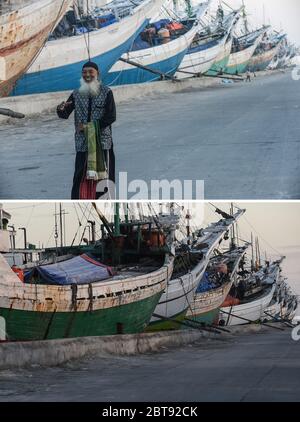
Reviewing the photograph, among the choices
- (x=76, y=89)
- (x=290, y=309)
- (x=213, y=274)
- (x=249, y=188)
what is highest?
(x=76, y=89)

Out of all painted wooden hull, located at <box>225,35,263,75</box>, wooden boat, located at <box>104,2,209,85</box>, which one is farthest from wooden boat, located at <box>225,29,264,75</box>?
wooden boat, located at <box>104,2,209,85</box>

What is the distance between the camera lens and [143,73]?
1095cm

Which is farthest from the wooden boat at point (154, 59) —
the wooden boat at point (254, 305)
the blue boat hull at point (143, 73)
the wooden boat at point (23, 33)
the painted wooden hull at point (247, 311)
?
the painted wooden hull at point (247, 311)

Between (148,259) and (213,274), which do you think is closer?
(148,259)

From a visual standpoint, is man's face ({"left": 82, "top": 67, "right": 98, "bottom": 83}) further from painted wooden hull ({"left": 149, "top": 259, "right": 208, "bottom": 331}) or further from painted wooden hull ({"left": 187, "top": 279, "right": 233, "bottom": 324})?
painted wooden hull ({"left": 187, "top": 279, "right": 233, "bottom": 324})

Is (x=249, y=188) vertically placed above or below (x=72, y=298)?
above

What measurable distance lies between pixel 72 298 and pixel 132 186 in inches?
130

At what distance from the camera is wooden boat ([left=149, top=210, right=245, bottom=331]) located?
15.8 metres

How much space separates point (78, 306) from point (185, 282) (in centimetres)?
551

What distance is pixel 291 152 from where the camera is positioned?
8.42 meters
